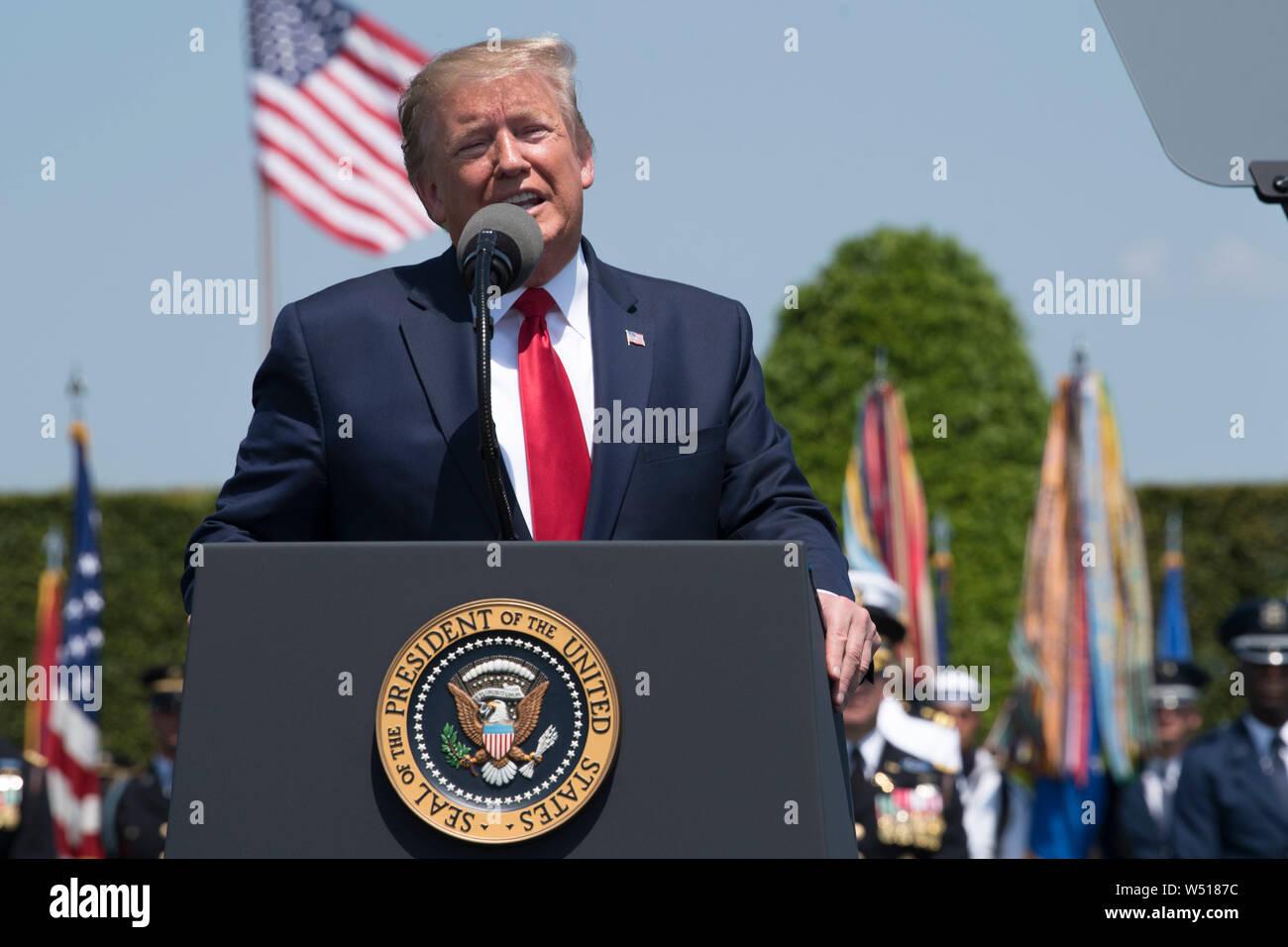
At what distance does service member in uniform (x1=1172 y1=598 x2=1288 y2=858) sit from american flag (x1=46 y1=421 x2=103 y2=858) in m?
5.73

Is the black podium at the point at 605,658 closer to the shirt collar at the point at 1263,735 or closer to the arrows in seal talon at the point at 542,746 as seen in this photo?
the arrows in seal talon at the point at 542,746

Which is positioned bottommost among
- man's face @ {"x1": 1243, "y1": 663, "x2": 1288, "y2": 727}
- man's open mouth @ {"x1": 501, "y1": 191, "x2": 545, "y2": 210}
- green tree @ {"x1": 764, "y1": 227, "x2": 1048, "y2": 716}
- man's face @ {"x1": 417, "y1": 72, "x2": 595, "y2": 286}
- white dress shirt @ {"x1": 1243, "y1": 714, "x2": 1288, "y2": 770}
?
white dress shirt @ {"x1": 1243, "y1": 714, "x2": 1288, "y2": 770}

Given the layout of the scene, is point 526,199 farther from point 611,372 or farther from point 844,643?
point 844,643

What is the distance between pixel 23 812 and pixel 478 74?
6379mm

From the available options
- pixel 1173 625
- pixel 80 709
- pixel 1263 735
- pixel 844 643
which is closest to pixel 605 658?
pixel 844 643

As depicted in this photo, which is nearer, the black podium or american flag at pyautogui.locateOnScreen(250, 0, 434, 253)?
the black podium

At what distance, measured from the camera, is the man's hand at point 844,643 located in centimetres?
214

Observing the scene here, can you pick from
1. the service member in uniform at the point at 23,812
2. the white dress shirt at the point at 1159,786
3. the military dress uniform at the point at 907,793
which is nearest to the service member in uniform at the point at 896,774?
the military dress uniform at the point at 907,793

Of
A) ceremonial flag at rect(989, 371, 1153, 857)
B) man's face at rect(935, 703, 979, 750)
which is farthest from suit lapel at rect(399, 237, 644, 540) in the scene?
ceremonial flag at rect(989, 371, 1153, 857)

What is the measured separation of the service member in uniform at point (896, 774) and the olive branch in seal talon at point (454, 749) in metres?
4.32

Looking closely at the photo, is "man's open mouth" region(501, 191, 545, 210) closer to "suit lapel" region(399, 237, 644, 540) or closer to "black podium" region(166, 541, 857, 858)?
"suit lapel" region(399, 237, 644, 540)

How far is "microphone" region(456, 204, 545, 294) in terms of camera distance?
2197mm
